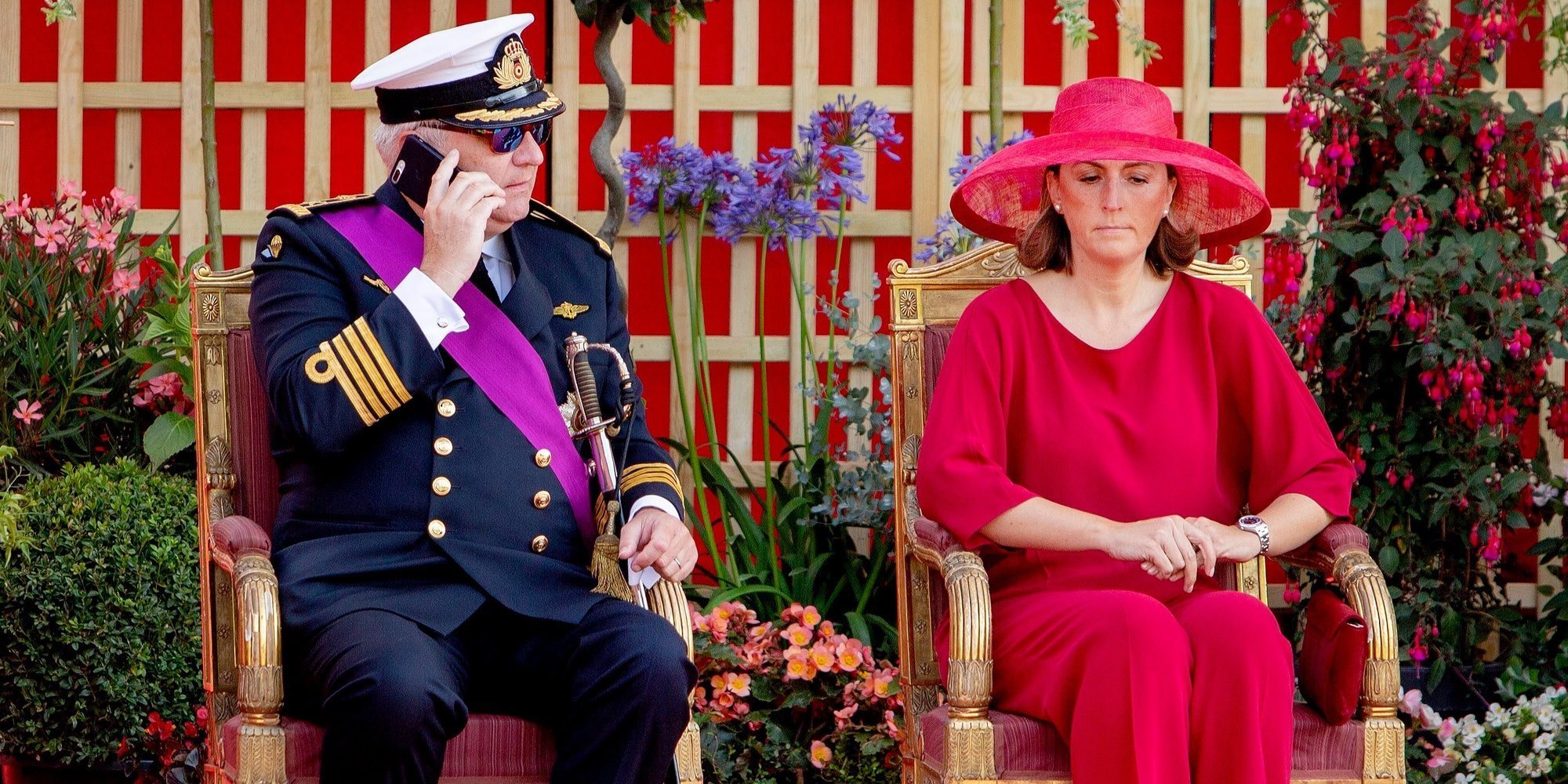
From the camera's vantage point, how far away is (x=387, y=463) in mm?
2844

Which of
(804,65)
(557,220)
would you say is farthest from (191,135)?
(557,220)

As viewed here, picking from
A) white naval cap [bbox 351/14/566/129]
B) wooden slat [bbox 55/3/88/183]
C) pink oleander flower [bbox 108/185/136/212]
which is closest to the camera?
white naval cap [bbox 351/14/566/129]

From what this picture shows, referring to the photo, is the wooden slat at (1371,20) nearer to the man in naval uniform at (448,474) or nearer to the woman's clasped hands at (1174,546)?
the woman's clasped hands at (1174,546)

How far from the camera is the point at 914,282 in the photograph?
3438 millimetres

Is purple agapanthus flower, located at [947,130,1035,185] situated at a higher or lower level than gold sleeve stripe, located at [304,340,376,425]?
higher

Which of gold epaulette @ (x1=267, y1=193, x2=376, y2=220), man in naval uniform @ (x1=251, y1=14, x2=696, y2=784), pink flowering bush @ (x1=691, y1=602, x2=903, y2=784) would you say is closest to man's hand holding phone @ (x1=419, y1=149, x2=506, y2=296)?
man in naval uniform @ (x1=251, y1=14, x2=696, y2=784)

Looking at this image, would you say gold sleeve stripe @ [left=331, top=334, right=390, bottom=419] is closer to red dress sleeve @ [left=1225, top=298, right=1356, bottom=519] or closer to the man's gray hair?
the man's gray hair

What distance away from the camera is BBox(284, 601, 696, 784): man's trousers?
2527 mm

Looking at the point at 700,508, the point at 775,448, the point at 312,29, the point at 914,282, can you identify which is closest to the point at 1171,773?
the point at 914,282

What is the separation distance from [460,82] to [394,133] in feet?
0.60

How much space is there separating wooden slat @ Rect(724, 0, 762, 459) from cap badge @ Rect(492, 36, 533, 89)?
Result: 181 cm

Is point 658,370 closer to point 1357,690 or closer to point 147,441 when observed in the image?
point 147,441

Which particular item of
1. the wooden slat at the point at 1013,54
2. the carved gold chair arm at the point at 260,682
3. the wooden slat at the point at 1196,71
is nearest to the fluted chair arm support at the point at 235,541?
the carved gold chair arm at the point at 260,682

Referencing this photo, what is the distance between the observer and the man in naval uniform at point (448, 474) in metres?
2.64
